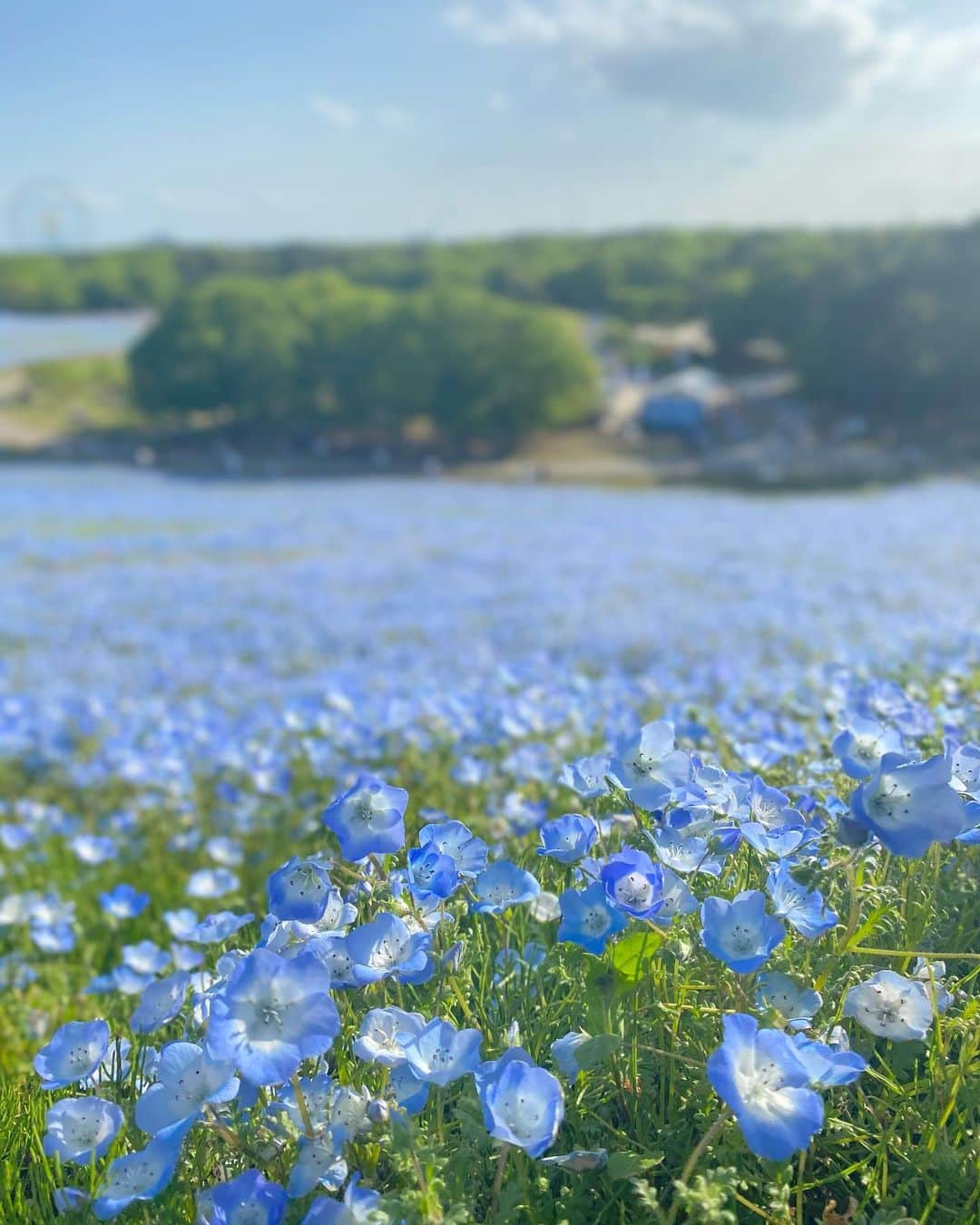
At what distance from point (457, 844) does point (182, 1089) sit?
591 millimetres

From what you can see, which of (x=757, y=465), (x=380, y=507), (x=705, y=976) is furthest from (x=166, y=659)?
(x=757, y=465)

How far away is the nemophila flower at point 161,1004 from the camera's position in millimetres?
1946

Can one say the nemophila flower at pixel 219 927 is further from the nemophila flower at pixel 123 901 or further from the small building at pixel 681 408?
the small building at pixel 681 408

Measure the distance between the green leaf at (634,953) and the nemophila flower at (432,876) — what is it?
29 centimetres

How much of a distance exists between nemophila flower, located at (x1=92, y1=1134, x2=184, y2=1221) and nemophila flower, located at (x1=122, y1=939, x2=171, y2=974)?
1.40m

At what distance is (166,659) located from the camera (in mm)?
9977

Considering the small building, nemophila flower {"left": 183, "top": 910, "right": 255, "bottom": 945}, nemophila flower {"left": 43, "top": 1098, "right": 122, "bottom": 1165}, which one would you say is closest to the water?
the small building

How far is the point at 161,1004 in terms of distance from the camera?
1.98m

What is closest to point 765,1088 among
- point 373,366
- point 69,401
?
point 373,366

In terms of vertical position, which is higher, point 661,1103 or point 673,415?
point 661,1103

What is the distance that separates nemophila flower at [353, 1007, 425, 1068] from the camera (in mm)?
1537

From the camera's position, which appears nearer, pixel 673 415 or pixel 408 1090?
pixel 408 1090

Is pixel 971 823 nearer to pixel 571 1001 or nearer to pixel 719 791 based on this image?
pixel 719 791

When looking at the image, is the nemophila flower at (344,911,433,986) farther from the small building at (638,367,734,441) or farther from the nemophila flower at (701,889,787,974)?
the small building at (638,367,734,441)
